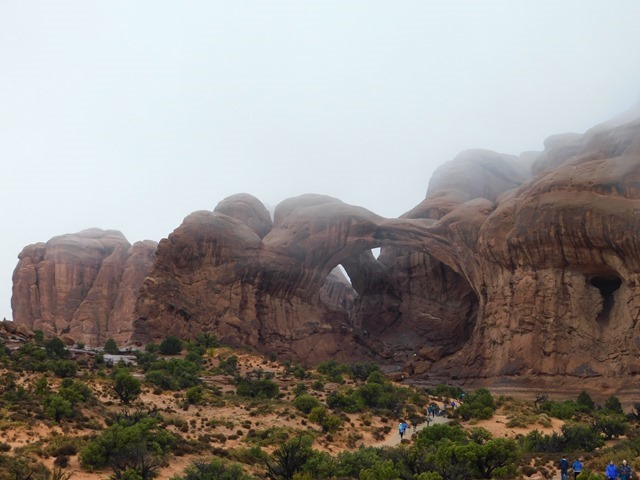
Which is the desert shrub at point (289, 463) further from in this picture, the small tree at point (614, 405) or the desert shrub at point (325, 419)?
the small tree at point (614, 405)

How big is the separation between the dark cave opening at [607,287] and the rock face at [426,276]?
5.0 inches

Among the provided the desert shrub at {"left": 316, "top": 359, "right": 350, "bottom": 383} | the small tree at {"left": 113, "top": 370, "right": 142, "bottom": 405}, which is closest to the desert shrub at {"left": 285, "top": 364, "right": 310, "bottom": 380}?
the desert shrub at {"left": 316, "top": 359, "right": 350, "bottom": 383}

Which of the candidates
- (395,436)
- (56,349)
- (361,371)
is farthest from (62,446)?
(361,371)

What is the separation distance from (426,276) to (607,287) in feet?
57.3

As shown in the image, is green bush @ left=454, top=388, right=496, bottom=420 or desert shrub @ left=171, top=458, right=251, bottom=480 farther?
green bush @ left=454, top=388, right=496, bottom=420

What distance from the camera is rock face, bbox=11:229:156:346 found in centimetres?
Result: 7194

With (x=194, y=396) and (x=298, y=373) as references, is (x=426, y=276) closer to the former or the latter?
(x=298, y=373)

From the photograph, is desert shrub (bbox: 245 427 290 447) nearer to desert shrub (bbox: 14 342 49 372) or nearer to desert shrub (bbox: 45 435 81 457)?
desert shrub (bbox: 45 435 81 457)

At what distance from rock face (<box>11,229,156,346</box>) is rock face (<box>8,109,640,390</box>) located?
0.17 m

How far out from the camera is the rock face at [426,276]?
4394 centimetres

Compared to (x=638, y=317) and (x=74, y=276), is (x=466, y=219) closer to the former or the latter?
(x=638, y=317)

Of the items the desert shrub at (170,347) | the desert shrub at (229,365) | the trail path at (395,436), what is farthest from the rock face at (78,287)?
the trail path at (395,436)

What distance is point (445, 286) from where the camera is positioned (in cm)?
6122

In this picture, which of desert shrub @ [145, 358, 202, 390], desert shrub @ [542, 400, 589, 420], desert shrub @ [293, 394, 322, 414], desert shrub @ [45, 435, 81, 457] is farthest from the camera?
desert shrub @ [145, 358, 202, 390]
